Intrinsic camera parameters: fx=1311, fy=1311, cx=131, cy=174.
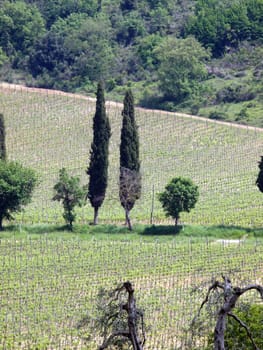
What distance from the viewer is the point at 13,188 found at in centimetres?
6194

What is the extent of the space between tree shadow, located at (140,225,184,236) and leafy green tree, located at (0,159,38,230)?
597cm

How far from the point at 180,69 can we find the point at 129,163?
39.4 metres

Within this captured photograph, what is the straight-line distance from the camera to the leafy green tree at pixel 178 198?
62.1 metres

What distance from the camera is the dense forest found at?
332 ft

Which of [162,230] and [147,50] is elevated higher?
[147,50]

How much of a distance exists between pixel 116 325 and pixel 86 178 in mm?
57648

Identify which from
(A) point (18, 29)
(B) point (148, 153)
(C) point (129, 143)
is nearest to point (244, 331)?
(C) point (129, 143)

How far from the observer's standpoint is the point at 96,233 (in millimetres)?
61812

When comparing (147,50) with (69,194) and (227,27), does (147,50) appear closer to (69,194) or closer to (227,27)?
(227,27)

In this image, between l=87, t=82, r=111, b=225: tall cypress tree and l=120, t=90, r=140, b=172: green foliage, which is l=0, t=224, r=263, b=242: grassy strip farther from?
l=120, t=90, r=140, b=172: green foliage

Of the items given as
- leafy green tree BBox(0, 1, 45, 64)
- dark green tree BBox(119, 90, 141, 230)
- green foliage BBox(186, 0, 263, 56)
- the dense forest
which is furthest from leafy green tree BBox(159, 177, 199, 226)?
leafy green tree BBox(0, 1, 45, 64)

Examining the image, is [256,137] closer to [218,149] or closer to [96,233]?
[218,149]

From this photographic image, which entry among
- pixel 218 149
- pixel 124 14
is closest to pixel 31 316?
pixel 218 149

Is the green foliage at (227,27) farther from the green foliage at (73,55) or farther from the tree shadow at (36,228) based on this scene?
the tree shadow at (36,228)
